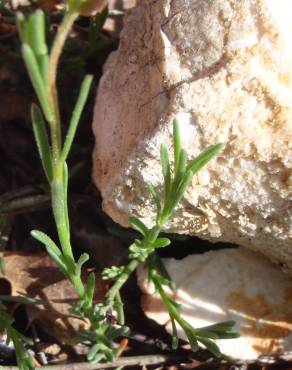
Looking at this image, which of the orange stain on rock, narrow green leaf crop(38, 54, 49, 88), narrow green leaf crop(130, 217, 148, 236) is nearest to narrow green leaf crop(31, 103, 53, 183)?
narrow green leaf crop(38, 54, 49, 88)

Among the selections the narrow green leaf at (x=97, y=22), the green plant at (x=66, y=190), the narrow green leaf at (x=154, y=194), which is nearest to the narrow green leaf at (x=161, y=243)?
the green plant at (x=66, y=190)

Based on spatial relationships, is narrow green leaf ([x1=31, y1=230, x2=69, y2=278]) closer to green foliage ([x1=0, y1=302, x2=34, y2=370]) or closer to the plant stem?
the plant stem

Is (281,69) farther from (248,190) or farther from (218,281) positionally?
(218,281)

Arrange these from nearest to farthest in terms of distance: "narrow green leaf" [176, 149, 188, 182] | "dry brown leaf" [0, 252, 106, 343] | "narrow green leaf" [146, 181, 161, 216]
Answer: "narrow green leaf" [176, 149, 188, 182] < "narrow green leaf" [146, 181, 161, 216] < "dry brown leaf" [0, 252, 106, 343]

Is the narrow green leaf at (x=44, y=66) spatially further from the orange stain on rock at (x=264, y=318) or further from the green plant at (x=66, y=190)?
the orange stain on rock at (x=264, y=318)

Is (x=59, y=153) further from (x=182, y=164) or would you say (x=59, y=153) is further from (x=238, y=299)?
(x=238, y=299)

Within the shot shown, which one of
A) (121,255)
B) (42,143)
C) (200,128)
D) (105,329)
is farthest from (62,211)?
(121,255)

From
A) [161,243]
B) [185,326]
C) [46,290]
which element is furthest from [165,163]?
[46,290]
